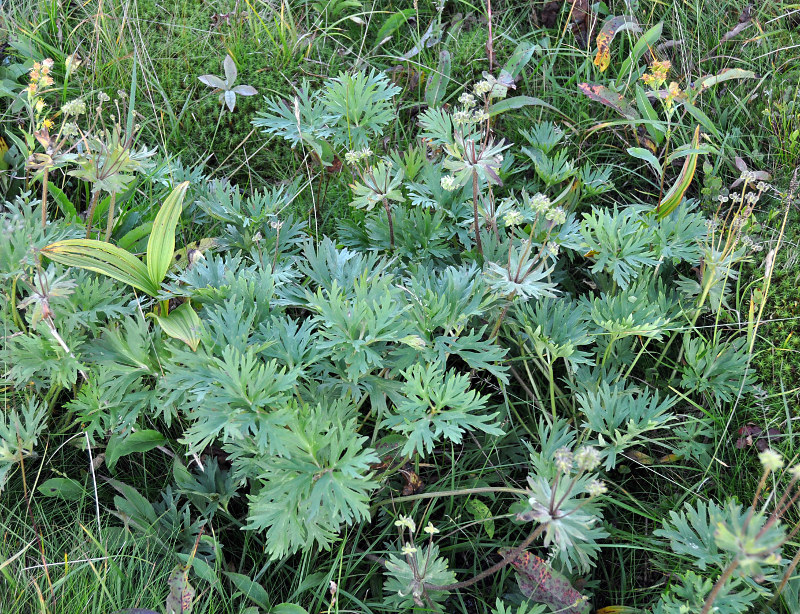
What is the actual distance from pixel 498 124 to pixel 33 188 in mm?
1951

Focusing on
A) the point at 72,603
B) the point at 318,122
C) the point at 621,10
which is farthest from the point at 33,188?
the point at 621,10

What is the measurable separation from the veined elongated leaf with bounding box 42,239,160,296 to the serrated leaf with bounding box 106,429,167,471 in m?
0.43

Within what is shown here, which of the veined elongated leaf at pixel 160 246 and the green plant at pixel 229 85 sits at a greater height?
the green plant at pixel 229 85

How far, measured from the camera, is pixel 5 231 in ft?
6.21

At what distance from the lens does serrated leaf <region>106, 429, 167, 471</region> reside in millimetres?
2014

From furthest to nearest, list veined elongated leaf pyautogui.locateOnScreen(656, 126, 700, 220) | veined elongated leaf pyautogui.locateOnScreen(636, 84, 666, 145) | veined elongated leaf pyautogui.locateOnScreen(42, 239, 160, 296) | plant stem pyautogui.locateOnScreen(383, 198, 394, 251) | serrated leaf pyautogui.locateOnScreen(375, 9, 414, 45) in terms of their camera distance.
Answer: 1. serrated leaf pyautogui.locateOnScreen(375, 9, 414, 45)
2. veined elongated leaf pyautogui.locateOnScreen(636, 84, 666, 145)
3. veined elongated leaf pyautogui.locateOnScreen(656, 126, 700, 220)
4. plant stem pyautogui.locateOnScreen(383, 198, 394, 251)
5. veined elongated leaf pyautogui.locateOnScreen(42, 239, 160, 296)

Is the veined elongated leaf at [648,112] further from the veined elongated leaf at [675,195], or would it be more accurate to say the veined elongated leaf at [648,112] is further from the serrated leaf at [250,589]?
the serrated leaf at [250,589]

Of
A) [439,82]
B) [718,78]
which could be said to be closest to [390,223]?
[439,82]

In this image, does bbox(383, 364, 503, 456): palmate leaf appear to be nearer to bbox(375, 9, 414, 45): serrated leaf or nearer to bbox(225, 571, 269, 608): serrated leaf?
bbox(225, 571, 269, 608): serrated leaf

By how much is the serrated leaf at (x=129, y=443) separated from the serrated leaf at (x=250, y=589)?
0.46 m

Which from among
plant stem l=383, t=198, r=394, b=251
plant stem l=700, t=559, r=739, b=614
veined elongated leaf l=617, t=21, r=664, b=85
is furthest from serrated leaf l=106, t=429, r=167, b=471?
veined elongated leaf l=617, t=21, r=664, b=85

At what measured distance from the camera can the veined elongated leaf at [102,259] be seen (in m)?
1.92

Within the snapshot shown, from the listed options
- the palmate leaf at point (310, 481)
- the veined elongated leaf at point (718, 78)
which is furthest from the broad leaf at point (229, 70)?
the veined elongated leaf at point (718, 78)

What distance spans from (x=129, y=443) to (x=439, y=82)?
1.85 metres
